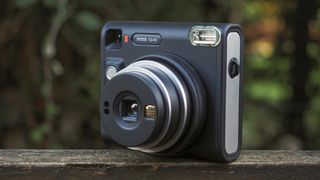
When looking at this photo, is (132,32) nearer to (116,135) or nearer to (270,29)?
(116,135)

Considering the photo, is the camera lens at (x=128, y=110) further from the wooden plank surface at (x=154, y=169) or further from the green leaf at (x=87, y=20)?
the green leaf at (x=87, y=20)

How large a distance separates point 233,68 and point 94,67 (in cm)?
129

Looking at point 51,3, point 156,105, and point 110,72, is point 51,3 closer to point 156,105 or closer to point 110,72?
point 110,72

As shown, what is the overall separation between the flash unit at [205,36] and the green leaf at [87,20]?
3.44 feet

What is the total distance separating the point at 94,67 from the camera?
84.0 inches

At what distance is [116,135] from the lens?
2.86 feet

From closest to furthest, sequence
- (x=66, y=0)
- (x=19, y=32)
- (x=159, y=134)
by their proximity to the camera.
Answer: (x=159, y=134)
(x=66, y=0)
(x=19, y=32)

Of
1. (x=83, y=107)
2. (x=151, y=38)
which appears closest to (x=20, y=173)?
(x=151, y=38)

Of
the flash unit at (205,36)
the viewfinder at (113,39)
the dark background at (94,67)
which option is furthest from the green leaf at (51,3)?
the flash unit at (205,36)

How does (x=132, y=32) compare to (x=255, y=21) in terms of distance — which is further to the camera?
(x=255, y=21)

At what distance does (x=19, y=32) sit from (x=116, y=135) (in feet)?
4.40

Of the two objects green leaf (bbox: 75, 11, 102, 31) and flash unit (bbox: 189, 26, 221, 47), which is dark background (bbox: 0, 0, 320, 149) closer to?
green leaf (bbox: 75, 11, 102, 31)

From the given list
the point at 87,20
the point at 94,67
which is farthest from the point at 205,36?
the point at 94,67

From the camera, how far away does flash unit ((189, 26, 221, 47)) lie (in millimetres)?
866
